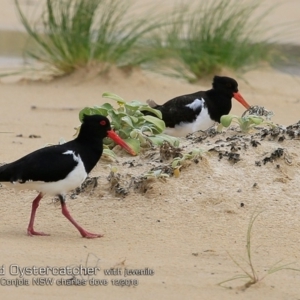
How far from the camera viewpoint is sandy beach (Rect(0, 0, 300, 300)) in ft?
14.8

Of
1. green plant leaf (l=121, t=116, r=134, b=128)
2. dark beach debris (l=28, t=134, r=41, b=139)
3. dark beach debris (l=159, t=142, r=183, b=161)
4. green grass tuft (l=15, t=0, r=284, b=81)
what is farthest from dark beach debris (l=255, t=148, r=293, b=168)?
green grass tuft (l=15, t=0, r=284, b=81)

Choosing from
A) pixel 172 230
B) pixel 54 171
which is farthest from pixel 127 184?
pixel 54 171

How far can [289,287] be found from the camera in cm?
458

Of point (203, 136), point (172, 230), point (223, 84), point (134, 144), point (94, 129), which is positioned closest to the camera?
point (172, 230)

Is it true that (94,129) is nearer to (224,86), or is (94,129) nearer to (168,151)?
(168,151)

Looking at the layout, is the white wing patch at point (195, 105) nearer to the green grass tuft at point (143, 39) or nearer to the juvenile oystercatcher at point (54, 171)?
the juvenile oystercatcher at point (54, 171)

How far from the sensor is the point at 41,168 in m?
5.28

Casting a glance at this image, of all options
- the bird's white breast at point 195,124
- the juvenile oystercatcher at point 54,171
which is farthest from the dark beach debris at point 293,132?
the juvenile oystercatcher at point 54,171

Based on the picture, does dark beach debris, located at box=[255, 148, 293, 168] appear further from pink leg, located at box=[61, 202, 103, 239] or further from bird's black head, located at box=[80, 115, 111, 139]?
pink leg, located at box=[61, 202, 103, 239]

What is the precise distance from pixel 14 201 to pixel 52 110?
3.90 m

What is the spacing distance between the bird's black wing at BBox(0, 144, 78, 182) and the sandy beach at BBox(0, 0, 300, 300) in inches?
14.5

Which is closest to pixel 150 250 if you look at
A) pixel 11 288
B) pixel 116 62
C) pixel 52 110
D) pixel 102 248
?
pixel 102 248

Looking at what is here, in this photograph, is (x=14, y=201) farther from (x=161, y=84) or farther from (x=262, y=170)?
(x=161, y=84)

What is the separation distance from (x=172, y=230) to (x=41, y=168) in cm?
91
